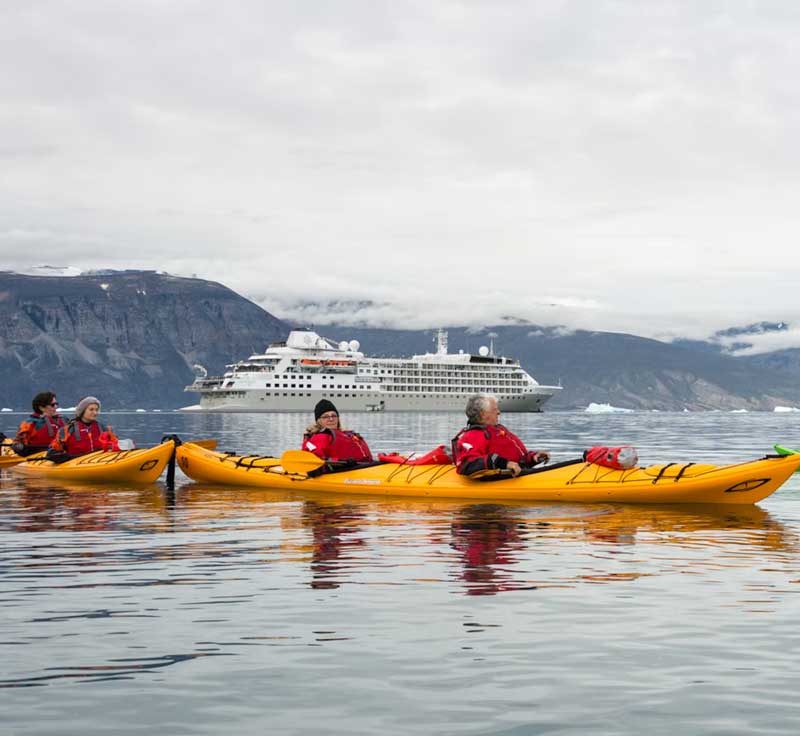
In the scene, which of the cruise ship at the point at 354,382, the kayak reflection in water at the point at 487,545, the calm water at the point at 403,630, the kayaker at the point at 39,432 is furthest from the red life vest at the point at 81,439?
the cruise ship at the point at 354,382

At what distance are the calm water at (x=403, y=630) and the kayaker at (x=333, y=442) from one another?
520cm

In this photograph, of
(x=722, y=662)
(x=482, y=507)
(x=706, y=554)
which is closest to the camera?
(x=722, y=662)

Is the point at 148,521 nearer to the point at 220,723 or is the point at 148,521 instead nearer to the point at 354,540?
the point at 354,540

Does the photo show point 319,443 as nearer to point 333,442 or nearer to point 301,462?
point 333,442

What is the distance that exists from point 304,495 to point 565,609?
1216 cm

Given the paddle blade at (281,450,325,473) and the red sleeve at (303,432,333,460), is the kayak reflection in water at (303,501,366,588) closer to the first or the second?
the paddle blade at (281,450,325,473)

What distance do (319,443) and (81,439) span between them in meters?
7.69

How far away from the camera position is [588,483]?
1800cm

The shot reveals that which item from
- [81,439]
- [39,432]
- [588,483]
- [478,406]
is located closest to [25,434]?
[39,432]

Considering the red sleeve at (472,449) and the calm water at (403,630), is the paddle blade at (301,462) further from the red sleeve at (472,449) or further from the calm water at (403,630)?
the calm water at (403,630)

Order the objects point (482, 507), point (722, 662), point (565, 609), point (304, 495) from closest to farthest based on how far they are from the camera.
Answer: point (722, 662)
point (565, 609)
point (482, 507)
point (304, 495)

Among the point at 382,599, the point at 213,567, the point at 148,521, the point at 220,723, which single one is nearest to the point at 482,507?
the point at 148,521

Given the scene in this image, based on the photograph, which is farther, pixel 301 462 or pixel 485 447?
pixel 301 462

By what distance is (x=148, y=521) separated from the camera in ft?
53.7
